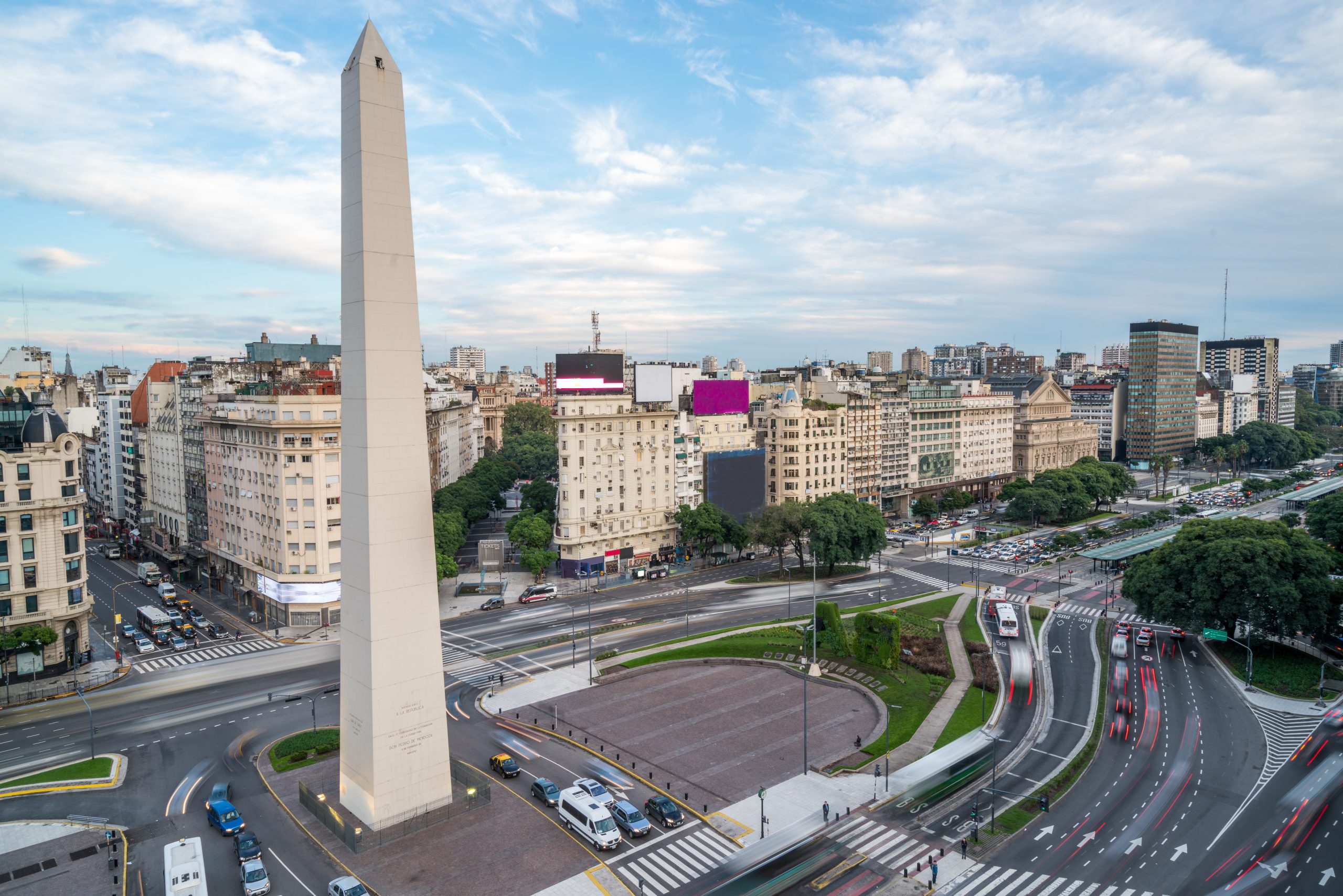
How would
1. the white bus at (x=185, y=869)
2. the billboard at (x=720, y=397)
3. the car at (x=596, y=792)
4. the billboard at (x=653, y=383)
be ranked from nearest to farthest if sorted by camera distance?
the white bus at (x=185, y=869) < the car at (x=596, y=792) < the billboard at (x=653, y=383) < the billboard at (x=720, y=397)

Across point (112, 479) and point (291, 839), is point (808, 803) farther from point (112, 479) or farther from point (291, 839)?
point (112, 479)

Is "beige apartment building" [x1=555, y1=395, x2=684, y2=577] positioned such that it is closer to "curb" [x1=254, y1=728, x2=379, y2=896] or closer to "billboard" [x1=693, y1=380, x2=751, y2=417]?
"billboard" [x1=693, y1=380, x2=751, y2=417]

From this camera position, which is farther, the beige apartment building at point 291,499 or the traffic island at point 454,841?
the beige apartment building at point 291,499

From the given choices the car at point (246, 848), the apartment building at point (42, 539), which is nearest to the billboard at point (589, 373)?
the apartment building at point (42, 539)

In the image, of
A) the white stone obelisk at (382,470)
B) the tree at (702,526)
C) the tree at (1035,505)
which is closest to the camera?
the white stone obelisk at (382,470)

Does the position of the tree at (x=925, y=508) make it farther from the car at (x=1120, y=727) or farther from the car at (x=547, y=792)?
the car at (x=547, y=792)

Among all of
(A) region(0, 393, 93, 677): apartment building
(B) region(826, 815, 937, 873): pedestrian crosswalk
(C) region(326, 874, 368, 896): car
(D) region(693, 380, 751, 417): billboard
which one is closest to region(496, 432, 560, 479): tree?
(D) region(693, 380, 751, 417): billboard

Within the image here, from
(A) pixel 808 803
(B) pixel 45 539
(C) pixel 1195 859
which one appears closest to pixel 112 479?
(B) pixel 45 539
